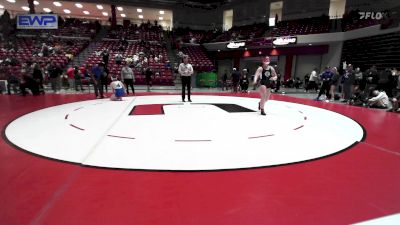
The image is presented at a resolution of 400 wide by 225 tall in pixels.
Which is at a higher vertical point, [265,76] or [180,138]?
[265,76]

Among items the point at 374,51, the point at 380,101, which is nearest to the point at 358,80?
the point at 380,101

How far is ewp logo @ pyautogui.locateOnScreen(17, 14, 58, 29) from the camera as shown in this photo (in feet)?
39.0

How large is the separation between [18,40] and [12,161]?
23128mm

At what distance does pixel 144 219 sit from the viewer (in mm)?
2092

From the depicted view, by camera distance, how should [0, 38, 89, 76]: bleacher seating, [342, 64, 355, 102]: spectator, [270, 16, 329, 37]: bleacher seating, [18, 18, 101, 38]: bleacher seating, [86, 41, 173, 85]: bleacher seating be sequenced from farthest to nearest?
[18, 18, 101, 38]: bleacher seating, [270, 16, 329, 37]: bleacher seating, [86, 41, 173, 85]: bleacher seating, [0, 38, 89, 76]: bleacher seating, [342, 64, 355, 102]: spectator

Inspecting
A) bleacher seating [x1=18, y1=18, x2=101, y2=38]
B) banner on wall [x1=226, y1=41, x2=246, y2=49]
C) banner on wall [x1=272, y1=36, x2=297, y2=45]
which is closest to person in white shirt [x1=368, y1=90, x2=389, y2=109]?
banner on wall [x1=272, y1=36, x2=297, y2=45]

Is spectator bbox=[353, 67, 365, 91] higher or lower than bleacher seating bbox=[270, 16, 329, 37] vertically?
lower

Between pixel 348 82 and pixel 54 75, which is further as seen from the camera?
pixel 54 75

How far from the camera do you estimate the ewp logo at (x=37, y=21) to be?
39.0 feet

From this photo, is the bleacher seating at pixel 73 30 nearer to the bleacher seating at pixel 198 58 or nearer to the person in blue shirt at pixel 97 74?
the bleacher seating at pixel 198 58

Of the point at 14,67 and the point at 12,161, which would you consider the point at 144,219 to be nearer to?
the point at 12,161

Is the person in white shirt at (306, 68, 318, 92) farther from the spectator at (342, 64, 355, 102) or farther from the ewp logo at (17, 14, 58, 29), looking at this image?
the ewp logo at (17, 14, 58, 29)

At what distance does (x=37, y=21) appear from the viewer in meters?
12.1

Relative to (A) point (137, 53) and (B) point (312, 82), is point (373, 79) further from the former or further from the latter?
(A) point (137, 53)
